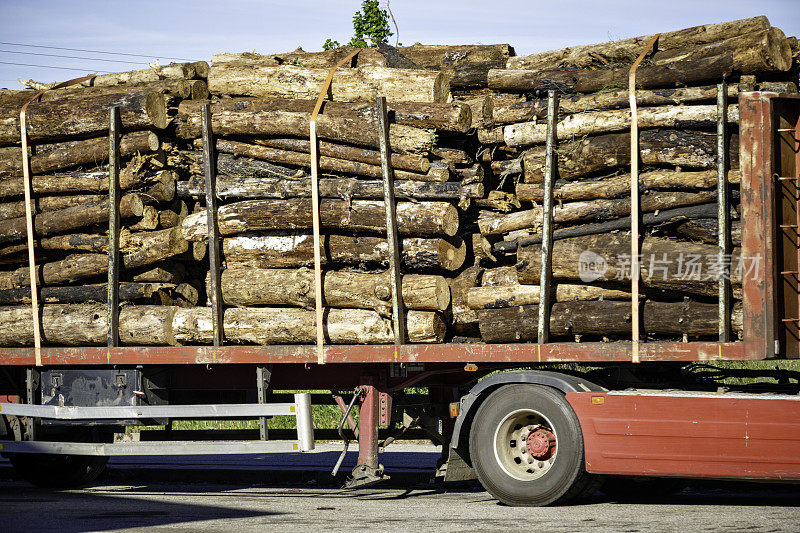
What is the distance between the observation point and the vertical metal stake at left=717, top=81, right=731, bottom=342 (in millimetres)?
8062

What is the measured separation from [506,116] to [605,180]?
1237 millimetres

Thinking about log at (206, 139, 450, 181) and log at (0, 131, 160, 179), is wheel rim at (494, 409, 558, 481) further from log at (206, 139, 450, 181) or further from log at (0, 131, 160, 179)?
log at (0, 131, 160, 179)

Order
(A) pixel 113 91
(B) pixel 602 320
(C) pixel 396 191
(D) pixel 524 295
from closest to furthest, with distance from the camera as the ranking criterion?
(B) pixel 602 320 < (D) pixel 524 295 < (C) pixel 396 191 < (A) pixel 113 91

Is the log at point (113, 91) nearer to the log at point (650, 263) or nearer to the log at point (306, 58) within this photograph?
the log at point (306, 58)

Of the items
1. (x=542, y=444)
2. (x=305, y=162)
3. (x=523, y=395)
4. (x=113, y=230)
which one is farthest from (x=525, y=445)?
(x=113, y=230)

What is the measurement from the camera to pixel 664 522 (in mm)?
7770

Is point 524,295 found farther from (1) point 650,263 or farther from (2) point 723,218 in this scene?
(2) point 723,218

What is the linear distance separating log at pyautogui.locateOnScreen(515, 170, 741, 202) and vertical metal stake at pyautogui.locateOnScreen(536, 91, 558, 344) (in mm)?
155

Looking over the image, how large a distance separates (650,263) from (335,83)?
3.72 metres

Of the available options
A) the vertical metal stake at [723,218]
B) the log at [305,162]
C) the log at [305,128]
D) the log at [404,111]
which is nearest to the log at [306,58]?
the log at [404,111]

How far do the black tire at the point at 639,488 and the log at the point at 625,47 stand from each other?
12.9 ft

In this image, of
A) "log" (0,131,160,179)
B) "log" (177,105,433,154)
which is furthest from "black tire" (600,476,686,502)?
"log" (0,131,160,179)

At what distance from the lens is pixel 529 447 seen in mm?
8953
